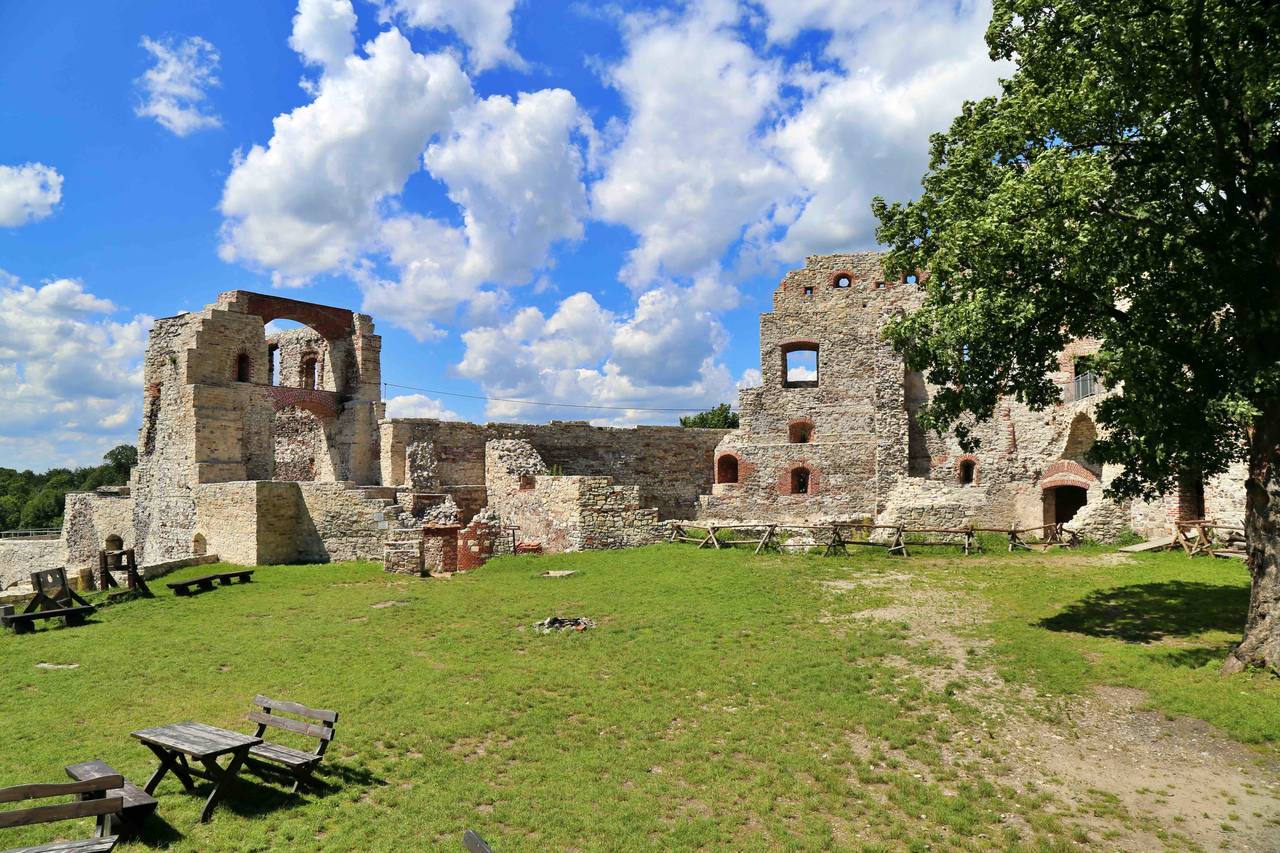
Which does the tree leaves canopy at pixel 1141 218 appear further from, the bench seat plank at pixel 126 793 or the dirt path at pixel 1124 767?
the bench seat plank at pixel 126 793

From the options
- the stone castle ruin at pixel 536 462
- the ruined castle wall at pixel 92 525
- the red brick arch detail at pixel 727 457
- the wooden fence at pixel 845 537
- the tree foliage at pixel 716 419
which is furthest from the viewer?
the tree foliage at pixel 716 419

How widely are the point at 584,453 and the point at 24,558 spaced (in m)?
27.7

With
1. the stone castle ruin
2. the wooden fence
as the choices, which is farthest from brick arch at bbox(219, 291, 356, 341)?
the wooden fence

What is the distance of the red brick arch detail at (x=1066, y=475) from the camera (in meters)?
21.7

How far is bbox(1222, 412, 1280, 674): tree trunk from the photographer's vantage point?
29.1 ft

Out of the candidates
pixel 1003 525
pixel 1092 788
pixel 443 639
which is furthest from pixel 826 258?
pixel 1092 788

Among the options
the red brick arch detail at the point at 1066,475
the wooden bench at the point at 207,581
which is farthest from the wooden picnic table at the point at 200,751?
the red brick arch detail at the point at 1066,475

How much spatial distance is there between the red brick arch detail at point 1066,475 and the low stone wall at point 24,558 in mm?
39719

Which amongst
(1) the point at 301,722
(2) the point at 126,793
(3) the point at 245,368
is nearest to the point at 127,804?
(2) the point at 126,793

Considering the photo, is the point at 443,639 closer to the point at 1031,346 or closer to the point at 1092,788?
the point at 1092,788

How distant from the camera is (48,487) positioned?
7544 centimetres

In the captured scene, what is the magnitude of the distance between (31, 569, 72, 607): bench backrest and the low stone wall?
2264 cm

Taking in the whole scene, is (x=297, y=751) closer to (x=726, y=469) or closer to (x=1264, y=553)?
(x=1264, y=553)

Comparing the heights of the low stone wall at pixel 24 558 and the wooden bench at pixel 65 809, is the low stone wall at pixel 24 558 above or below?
below
